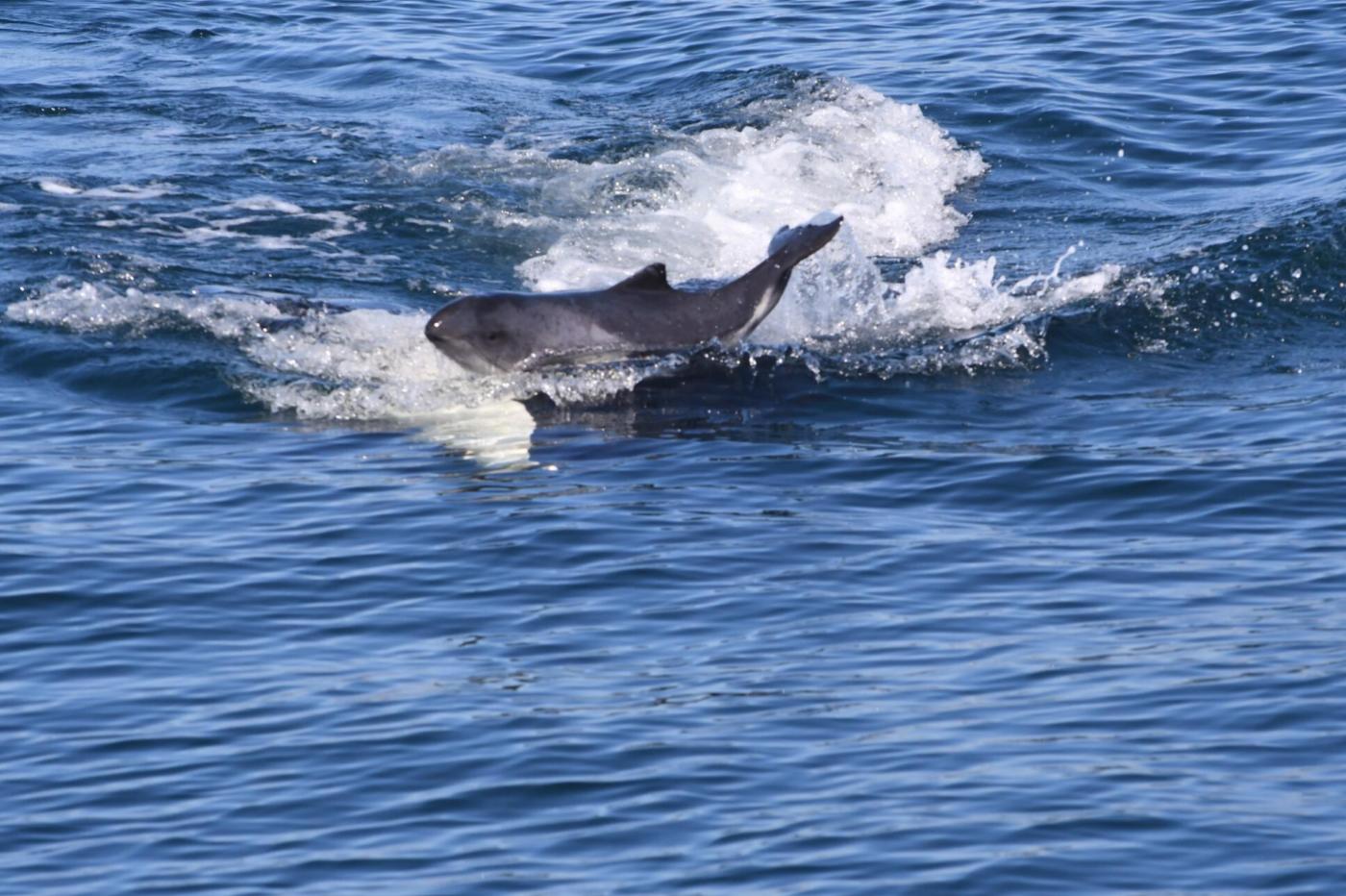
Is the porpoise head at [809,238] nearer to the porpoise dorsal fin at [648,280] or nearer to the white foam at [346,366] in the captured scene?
the porpoise dorsal fin at [648,280]

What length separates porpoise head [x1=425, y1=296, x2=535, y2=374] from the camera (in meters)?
17.5

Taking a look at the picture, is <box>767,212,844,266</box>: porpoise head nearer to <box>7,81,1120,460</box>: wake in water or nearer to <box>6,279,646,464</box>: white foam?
<box>7,81,1120,460</box>: wake in water

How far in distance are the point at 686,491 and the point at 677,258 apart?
7.95m

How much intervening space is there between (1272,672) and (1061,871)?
277 centimetres

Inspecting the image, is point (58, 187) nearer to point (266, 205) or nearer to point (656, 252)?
point (266, 205)

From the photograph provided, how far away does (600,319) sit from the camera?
17781 millimetres

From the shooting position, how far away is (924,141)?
1041 inches

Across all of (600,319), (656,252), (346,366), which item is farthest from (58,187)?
(600,319)

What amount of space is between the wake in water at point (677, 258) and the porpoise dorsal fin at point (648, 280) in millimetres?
604

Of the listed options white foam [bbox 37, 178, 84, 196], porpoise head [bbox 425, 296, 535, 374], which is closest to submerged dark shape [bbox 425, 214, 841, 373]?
porpoise head [bbox 425, 296, 535, 374]

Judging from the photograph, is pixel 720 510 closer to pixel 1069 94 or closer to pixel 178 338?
pixel 178 338

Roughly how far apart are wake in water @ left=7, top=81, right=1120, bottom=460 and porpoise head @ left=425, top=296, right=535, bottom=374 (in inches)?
6.4

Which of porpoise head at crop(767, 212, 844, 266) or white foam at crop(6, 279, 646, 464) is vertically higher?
porpoise head at crop(767, 212, 844, 266)

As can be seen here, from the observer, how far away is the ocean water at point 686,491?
33.4 ft
